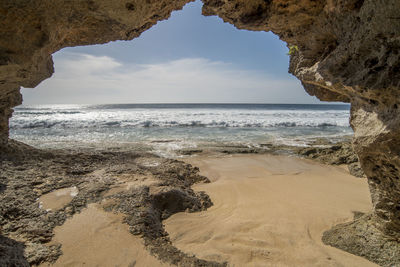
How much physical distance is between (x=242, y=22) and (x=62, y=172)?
4492 millimetres

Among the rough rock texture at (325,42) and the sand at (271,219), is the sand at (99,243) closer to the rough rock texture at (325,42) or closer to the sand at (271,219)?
the sand at (271,219)

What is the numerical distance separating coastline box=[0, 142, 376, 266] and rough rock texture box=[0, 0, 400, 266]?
1.62 metres

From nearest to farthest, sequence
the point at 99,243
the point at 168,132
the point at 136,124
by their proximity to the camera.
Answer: the point at 99,243, the point at 168,132, the point at 136,124

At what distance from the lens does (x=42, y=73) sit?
266 centimetres

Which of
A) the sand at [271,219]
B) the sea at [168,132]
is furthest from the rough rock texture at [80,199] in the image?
the sea at [168,132]

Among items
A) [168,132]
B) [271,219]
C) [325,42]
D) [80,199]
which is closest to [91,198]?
[80,199]

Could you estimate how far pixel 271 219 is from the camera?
291cm

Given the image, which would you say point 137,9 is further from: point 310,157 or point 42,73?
point 310,157

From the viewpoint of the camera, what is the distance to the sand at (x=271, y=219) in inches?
87.1

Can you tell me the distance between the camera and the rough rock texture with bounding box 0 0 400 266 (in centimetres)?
180

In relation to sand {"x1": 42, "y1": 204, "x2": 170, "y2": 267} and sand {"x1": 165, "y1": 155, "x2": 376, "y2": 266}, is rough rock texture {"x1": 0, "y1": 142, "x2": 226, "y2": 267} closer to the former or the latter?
sand {"x1": 42, "y1": 204, "x2": 170, "y2": 267}

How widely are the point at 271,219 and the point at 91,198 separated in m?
2.68

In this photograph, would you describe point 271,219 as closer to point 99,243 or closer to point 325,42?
point 99,243

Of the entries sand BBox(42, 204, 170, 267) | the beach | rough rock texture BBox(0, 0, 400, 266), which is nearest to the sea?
the beach
